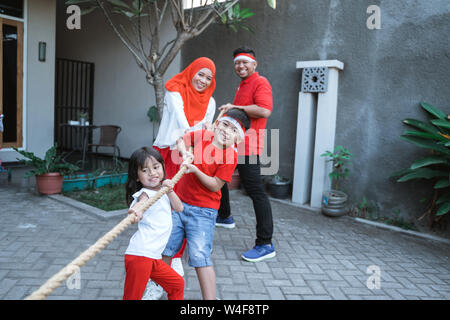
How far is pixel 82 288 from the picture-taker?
2.67m

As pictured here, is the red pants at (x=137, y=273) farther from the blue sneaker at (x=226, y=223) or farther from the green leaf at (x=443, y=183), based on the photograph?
the green leaf at (x=443, y=183)

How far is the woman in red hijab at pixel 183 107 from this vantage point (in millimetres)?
2967

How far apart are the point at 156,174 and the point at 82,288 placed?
4.05 feet

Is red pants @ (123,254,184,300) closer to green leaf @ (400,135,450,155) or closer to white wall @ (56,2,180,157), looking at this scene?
green leaf @ (400,135,450,155)

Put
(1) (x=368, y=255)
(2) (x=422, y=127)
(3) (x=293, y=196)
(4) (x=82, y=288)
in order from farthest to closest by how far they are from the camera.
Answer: (3) (x=293, y=196)
(2) (x=422, y=127)
(1) (x=368, y=255)
(4) (x=82, y=288)

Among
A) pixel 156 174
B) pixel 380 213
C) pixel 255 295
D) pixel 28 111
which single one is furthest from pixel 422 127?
pixel 28 111

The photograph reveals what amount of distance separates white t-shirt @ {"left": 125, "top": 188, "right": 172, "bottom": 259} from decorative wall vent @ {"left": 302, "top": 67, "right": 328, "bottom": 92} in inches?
146

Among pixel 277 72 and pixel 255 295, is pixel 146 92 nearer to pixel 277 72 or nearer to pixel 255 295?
pixel 277 72

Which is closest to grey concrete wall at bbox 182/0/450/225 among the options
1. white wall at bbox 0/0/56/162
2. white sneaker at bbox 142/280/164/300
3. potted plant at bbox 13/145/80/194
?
potted plant at bbox 13/145/80/194

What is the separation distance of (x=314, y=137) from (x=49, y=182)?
399cm

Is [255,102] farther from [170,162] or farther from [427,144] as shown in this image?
[427,144]

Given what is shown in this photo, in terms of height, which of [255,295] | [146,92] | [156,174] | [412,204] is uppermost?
[146,92]

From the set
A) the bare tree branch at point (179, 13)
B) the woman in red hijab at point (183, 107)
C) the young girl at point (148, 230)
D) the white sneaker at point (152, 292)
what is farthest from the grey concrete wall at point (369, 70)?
the young girl at point (148, 230)

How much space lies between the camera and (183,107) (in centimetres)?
303
